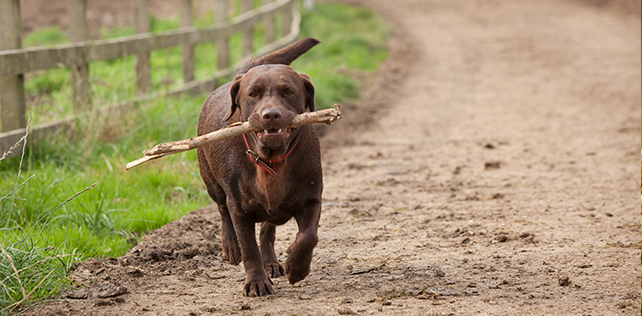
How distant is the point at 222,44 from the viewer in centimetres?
1137

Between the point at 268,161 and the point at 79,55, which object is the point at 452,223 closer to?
the point at 268,161

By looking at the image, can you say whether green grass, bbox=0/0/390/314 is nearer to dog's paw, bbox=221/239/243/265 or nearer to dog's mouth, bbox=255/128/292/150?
dog's paw, bbox=221/239/243/265

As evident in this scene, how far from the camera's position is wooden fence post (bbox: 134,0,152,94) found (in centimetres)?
884

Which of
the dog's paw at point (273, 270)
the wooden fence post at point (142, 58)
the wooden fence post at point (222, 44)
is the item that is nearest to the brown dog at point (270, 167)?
the dog's paw at point (273, 270)

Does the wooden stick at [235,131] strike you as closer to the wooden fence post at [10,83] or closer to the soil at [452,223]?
the soil at [452,223]

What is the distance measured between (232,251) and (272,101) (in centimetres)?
138

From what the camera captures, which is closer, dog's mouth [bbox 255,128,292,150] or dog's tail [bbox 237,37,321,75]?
dog's mouth [bbox 255,128,292,150]

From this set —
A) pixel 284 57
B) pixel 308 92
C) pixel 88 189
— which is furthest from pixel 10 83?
pixel 308 92

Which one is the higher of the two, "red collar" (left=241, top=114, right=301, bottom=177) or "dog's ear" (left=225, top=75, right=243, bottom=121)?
"dog's ear" (left=225, top=75, right=243, bottom=121)

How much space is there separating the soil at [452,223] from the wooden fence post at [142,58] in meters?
2.38

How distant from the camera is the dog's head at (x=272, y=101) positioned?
12.5 feet

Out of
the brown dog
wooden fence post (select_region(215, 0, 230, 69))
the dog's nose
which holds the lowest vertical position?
wooden fence post (select_region(215, 0, 230, 69))

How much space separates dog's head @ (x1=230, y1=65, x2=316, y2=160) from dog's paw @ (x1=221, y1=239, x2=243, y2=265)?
1014 mm

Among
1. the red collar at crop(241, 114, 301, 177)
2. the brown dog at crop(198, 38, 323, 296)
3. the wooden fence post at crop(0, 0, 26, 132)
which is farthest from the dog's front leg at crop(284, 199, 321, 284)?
the wooden fence post at crop(0, 0, 26, 132)
